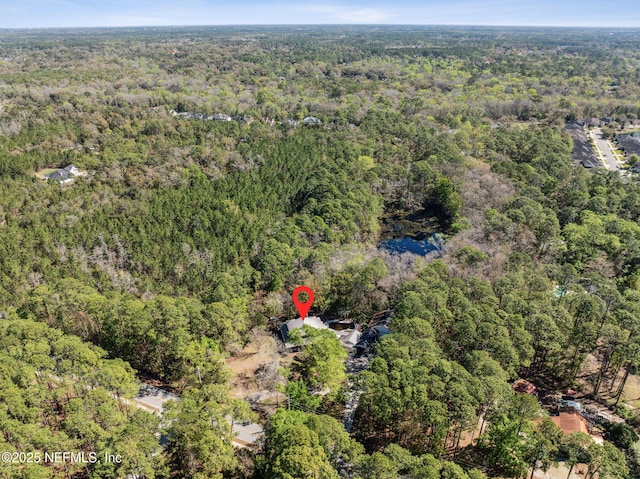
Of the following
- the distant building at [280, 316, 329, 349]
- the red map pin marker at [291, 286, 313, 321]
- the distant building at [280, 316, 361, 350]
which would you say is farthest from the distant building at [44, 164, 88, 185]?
the distant building at [280, 316, 361, 350]

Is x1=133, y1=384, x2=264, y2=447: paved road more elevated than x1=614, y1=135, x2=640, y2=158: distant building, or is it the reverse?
x1=614, y1=135, x2=640, y2=158: distant building

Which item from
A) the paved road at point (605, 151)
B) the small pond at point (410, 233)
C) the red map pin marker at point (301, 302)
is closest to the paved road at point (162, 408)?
the red map pin marker at point (301, 302)

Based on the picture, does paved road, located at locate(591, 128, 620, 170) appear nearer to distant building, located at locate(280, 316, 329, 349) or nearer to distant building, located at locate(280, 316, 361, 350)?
distant building, located at locate(280, 316, 361, 350)

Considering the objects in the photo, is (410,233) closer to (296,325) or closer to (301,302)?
(301,302)

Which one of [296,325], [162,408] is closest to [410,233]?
[296,325]

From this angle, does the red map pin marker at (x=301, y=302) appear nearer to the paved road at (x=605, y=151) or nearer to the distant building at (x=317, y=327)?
the distant building at (x=317, y=327)

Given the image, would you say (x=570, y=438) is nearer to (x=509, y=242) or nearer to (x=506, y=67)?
(x=509, y=242)
